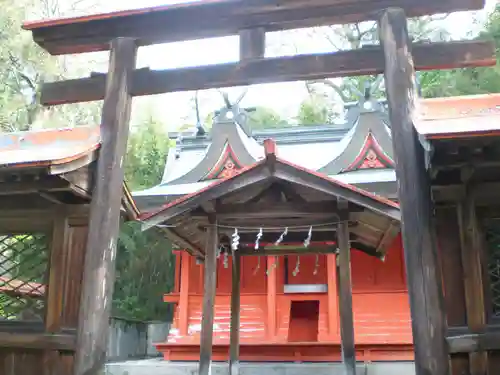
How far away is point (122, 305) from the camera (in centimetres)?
1745

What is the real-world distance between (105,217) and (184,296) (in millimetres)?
6953

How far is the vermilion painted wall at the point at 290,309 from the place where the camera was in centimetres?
1102

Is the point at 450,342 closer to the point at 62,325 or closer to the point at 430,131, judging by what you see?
the point at 430,131

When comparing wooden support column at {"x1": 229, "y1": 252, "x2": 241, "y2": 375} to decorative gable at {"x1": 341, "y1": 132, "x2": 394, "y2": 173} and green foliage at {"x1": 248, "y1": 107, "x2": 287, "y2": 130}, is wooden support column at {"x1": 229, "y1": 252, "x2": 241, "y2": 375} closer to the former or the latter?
decorative gable at {"x1": 341, "y1": 132, "x2": 394, "y2": 173}

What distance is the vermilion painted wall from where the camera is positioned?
11.0 metres

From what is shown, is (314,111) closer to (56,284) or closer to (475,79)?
(475,79)

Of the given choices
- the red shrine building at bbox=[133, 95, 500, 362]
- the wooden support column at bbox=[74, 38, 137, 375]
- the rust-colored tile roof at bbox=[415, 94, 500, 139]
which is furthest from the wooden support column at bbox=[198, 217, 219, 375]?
the rust-colored tile roof at bbox=[415, 94, 500, 139]

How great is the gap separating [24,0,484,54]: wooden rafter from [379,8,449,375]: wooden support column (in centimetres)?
40

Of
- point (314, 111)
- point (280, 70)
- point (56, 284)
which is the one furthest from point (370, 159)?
point (314, 111)

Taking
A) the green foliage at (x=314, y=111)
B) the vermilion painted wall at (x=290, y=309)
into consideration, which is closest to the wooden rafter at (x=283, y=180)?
the vermilion painted wall at (x=290, y=309)

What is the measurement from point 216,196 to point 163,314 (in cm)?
1230

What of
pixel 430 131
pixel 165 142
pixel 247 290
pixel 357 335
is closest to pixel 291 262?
pixel 247 290

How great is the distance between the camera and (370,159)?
1284cm

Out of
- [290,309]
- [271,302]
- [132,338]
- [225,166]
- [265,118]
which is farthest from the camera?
[265,118]
